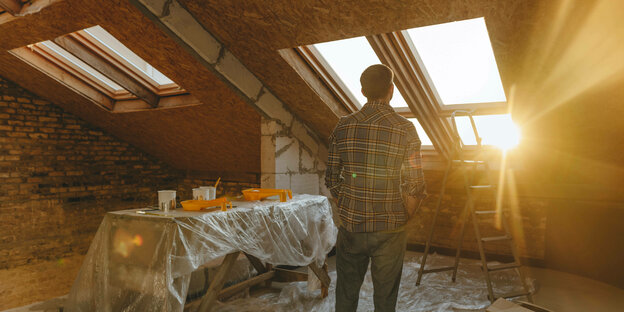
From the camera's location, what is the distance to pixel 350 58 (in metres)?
3.42

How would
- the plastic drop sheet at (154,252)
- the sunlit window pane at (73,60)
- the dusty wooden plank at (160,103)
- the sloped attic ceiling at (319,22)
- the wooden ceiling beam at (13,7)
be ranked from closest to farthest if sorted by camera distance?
the plastic drop sheet at (154,252), the sloped attic ceiling at (319,22), the wooden ceiling beam at (13,7), the sunlit window pane at (73,60), the dusty wooden plank at (160,103)

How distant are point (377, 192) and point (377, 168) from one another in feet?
0.34

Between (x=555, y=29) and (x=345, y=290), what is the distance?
1.86 metres

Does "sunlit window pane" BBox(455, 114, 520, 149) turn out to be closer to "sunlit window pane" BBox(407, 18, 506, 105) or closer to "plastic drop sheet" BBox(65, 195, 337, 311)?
"sunlit window pane" BBox(407, 18, 506, 105)

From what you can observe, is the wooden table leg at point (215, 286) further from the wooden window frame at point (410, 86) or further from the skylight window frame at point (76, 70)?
the skylight window frame at point (76, 70)

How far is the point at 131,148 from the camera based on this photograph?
21.1ft

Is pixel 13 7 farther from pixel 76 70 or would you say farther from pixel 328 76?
pixel 328 76

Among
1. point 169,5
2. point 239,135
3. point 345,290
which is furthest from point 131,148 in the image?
point 345,290

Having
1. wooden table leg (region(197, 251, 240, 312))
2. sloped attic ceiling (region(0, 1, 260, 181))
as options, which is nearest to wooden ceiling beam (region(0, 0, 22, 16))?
sloped attic ceiling (region(0, 1, 260, 181))

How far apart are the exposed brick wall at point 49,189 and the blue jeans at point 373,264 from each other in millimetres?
4272

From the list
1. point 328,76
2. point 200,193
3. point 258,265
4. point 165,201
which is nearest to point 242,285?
point 258,265

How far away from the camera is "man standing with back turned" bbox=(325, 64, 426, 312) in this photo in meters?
1.66

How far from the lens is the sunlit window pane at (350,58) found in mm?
3244

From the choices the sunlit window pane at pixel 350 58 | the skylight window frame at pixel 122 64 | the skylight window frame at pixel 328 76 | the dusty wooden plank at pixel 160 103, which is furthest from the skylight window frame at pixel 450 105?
the skylight window frame at pixel 122 64
